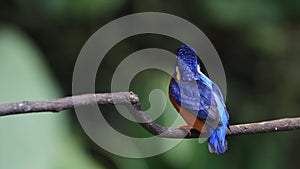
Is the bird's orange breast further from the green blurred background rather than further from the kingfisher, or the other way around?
the green blurred background

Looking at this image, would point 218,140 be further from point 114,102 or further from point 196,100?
point 114,102

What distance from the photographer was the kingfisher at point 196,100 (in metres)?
1.34

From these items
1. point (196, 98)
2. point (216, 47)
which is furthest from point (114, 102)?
point (216, 47)

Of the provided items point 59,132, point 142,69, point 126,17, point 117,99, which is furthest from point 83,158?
point 117,99

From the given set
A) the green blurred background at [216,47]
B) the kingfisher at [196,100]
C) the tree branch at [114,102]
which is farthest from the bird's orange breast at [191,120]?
the green blurred background at [216,47]

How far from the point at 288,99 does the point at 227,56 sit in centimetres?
41

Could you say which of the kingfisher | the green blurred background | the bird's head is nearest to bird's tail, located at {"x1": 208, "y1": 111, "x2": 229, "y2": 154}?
the kingfisher

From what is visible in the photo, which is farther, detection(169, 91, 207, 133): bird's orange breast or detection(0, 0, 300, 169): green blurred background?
detection(0, 0, 300, 169): green blurred background

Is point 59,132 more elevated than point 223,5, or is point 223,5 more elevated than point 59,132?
point 223,5

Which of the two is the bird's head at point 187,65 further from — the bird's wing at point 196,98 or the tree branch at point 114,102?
the tree branch at point 114,102

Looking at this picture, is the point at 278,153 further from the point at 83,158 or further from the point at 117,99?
the point at 117,99

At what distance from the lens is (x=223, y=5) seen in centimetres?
290

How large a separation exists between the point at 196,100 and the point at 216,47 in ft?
6.34

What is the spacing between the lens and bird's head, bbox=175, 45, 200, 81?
53.4 inches
